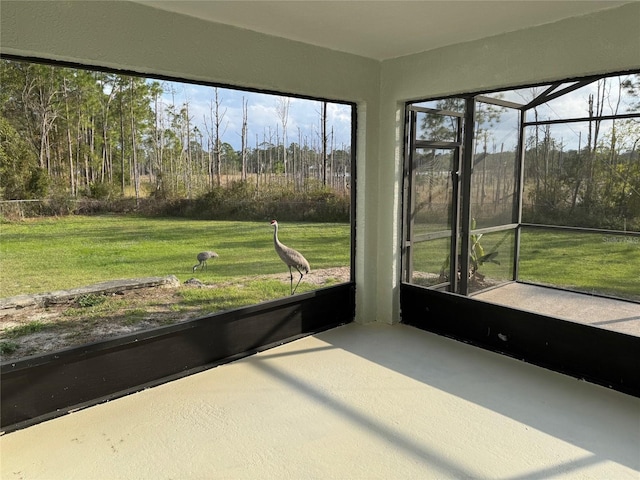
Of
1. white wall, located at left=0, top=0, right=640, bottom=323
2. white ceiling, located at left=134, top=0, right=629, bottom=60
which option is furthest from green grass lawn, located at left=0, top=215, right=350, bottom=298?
white ceiling, located at left=134, top=0, right=629, bottom=60

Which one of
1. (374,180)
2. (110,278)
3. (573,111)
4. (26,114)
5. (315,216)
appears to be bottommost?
(110,278)

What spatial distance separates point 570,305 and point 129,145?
15.5 feet

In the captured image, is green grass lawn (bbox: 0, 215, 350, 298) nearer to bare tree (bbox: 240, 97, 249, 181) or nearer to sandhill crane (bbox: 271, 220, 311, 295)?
sandhill crane (bbox: 271, 220, 311, 295)

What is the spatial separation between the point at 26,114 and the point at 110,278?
1483 millimetres

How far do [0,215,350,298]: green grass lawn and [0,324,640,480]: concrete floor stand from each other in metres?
1.41

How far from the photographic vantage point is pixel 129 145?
393 cm

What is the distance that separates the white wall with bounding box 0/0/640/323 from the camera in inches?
87.7

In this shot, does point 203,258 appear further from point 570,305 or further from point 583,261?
point 583,261

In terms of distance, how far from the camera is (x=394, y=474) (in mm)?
2000

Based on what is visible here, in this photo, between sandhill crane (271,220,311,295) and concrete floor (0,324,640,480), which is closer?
concrete floor (0,324,640,480)

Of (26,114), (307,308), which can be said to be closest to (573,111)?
(307,308)

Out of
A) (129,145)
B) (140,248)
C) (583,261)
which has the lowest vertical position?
(583,261)

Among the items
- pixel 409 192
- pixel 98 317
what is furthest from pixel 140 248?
pixel 409 192

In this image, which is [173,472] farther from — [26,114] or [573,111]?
[573,111]
